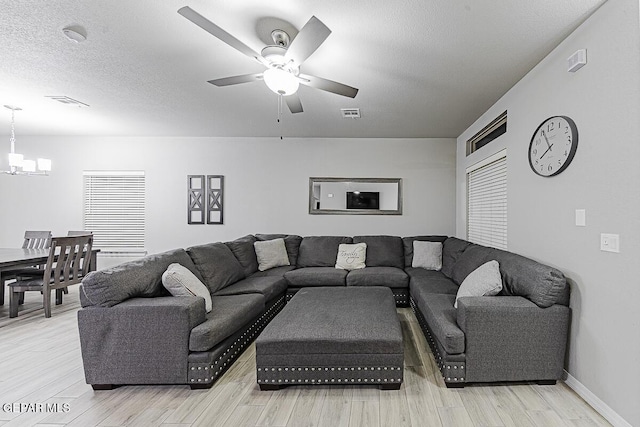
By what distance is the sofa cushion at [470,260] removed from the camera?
341 cm

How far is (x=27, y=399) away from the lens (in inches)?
Result: 90.8

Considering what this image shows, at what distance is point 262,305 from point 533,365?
7.54 feet

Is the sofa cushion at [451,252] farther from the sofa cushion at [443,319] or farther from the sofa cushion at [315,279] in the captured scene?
the sofa cushion at [315,279]

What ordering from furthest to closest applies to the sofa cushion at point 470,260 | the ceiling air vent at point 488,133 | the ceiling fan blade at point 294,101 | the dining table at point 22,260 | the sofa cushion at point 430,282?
1. the ceiling air vent at point 488,133
2. the dining table at point 22,260
3. the sofa cushion at point 430,282
4. the sofa cushion at point 470,260
5. the ceiling fan blade at point 294,101

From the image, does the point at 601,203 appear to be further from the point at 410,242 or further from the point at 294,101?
the point at 410,242

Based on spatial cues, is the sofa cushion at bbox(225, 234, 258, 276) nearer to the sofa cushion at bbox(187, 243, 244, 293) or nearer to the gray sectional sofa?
the sofa cushion at bbox(187, 243, 244, 293)

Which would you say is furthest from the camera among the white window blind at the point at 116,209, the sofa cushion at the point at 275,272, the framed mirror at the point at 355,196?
the white window blind at the point at 116,209

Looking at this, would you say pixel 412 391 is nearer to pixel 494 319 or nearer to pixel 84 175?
pixel 494 319

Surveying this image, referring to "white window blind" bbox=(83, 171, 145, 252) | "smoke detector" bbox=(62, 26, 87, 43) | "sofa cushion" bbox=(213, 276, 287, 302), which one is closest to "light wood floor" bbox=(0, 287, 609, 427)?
"sofa cushion" bbox=(213, 276, 287, 302)

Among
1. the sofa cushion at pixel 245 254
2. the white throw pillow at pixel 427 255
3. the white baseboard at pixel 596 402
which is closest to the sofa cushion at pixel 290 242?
the sofa cushion at pixel 245 254

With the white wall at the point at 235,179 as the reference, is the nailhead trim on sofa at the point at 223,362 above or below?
below

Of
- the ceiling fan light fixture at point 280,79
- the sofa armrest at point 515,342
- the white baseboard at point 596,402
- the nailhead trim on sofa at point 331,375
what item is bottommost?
the white baseboard at point 596,402

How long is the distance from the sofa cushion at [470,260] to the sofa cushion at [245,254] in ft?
8.51

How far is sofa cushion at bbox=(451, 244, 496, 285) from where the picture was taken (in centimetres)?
341
